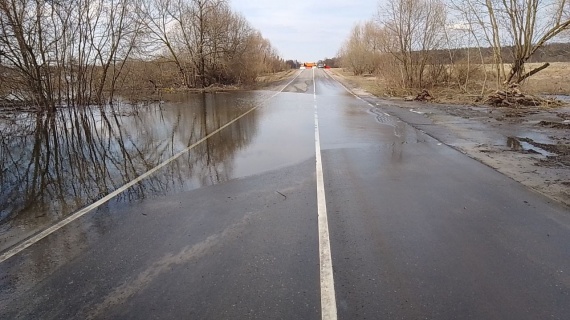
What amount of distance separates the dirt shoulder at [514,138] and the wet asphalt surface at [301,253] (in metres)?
0.70

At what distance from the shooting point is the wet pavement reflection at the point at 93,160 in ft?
19.7

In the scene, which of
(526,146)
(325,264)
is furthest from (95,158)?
(526,146)

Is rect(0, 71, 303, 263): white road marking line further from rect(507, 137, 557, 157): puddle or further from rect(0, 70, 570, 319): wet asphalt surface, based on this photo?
rect(507, 137, 557, 157): puddle

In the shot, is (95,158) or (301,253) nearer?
(301,253)

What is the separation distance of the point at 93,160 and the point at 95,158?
0.21 meters

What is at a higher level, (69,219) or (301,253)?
(69,219)

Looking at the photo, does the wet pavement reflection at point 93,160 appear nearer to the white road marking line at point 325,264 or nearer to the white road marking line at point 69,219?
the white road marking line at point 69,219

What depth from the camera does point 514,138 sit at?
11.1 m

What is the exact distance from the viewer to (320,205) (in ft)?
18.7

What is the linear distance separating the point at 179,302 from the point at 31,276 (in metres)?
1.63

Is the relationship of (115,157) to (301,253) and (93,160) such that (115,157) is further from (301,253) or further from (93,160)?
(301,253)

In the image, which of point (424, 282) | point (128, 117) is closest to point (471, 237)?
point (424, 282)

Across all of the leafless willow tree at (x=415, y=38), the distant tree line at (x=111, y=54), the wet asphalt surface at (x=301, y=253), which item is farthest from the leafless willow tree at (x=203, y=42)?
the wet asphalt surface at (x=301, y=253)

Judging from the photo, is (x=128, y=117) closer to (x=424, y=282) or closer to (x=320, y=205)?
(x=320, y=205)
